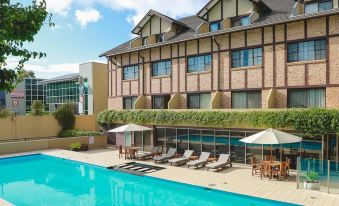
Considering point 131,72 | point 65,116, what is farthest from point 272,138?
point 65,116

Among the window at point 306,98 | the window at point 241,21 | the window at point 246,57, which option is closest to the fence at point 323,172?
the window at point 306,98

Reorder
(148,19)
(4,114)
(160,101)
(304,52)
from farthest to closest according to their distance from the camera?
1. (4,114)
2. (148,19)
3. (160,101)
4. (304,52)

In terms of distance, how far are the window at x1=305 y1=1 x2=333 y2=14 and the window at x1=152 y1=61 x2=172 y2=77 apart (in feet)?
37.4

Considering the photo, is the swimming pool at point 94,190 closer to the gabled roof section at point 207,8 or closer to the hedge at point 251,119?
the hedge at point 251,119

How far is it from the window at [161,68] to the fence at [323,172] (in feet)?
48.0

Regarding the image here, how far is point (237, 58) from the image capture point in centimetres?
2370

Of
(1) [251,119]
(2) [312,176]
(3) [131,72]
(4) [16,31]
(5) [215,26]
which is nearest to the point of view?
(4) [16,31]

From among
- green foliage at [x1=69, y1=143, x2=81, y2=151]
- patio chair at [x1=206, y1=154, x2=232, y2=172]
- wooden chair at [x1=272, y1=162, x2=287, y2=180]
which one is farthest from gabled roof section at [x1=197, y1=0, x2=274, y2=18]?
green foliage at [x1=69, y1=143, x2=81, y2=151]

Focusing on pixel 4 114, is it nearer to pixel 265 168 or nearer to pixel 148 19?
pixel 148 19

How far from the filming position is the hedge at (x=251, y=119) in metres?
18.2

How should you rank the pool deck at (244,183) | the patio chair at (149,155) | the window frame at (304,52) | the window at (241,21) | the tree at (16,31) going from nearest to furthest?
the tree at (16,31)
the pool deck at (244,183)
the window frame at (304,52)
the window at (241,21)
the patio chair at (149,155)

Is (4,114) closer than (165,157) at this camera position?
No

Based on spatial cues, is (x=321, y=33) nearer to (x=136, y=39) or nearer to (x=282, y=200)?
(x=282, y=200)

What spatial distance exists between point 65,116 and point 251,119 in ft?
72.4
